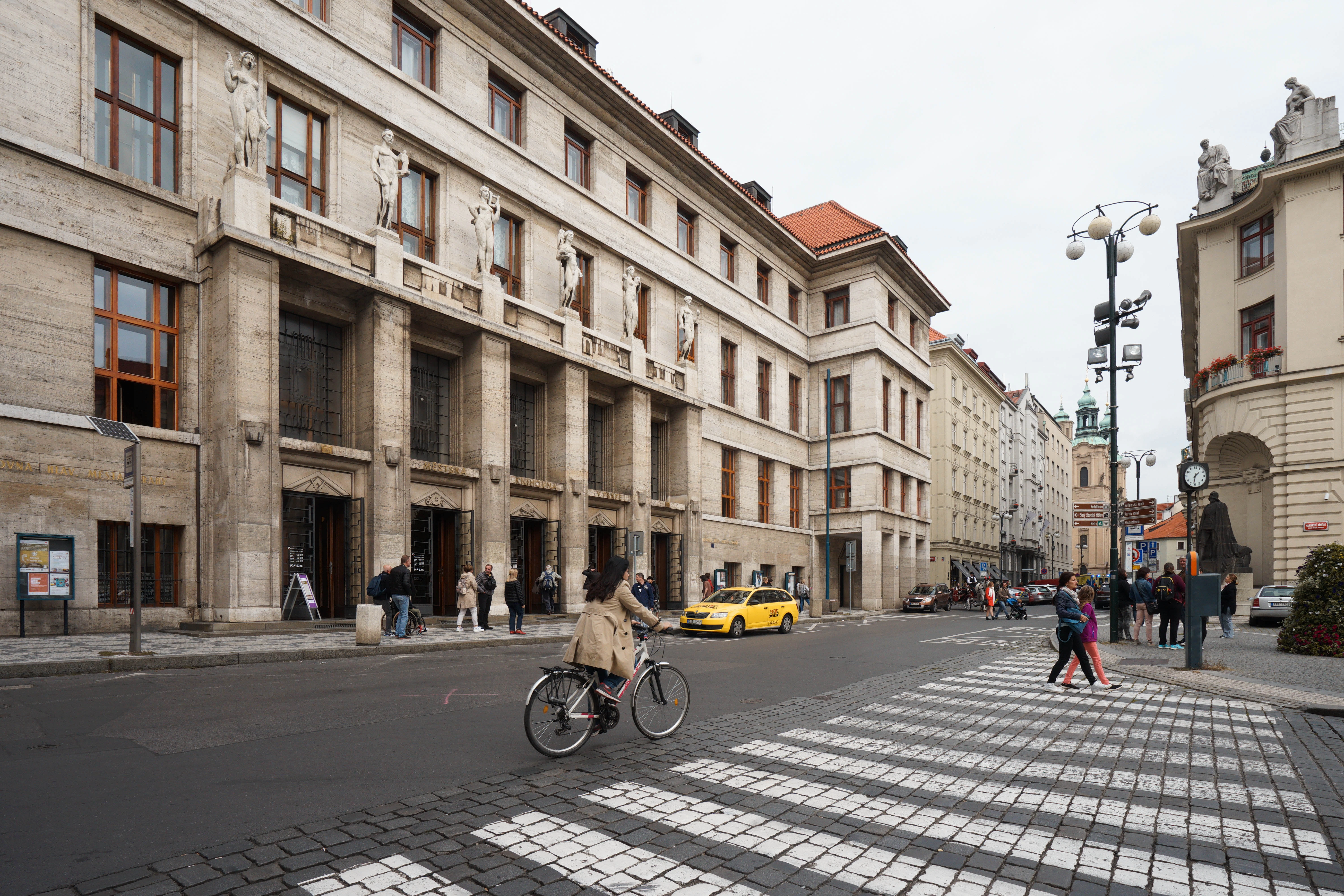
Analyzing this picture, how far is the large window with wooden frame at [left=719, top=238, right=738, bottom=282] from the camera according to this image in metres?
39.4

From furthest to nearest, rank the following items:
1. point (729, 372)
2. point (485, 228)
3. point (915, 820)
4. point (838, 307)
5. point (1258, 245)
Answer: point (838, 307) → point (729, 372) → point (1258, 245) → point (485, 228) → point (915, 820)

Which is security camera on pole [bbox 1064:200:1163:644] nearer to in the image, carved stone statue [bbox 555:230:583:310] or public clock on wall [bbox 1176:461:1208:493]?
public clock on wall [bbox 1176:461:1208:493]

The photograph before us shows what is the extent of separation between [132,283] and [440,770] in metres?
16.7

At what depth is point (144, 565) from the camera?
17422 mm

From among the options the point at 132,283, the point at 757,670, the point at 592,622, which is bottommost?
the point at 757,670

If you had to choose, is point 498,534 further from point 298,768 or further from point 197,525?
point 298,768

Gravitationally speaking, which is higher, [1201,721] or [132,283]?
[132,283]

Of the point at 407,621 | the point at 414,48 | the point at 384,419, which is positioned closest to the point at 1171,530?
the point at 384,419

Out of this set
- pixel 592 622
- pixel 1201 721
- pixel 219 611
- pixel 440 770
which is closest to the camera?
pixel 440 770

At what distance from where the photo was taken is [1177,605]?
17938 millimetres

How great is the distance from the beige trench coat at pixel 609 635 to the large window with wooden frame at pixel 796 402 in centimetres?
3822

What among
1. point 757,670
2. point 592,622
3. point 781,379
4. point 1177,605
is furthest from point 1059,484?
point 592,622

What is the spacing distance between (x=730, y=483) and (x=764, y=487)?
3.45m

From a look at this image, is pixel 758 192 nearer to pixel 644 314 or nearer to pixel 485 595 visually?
pixel 644 314
